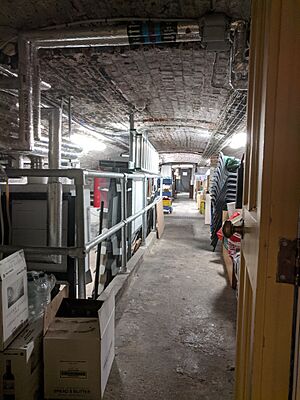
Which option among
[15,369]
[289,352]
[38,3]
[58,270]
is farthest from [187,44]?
[15,369]

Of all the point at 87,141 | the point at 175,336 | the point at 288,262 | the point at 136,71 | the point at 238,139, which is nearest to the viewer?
the point at 288,262

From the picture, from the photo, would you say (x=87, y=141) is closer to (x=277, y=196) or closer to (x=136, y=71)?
(x=136, y=71)

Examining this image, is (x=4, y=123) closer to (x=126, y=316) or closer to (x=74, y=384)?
(x=126, y=316)

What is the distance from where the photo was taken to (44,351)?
54.9 inches

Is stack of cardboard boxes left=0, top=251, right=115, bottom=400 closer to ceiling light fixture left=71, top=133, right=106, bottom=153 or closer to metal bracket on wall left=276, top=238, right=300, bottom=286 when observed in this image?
metal bracket on wall left=276, top=238, right=300, bottom=286

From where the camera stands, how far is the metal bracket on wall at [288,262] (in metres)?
0.55

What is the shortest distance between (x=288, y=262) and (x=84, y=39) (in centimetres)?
183

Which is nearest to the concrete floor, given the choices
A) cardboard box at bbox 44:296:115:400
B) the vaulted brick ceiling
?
cardboard box at bbox 44:296:115:400

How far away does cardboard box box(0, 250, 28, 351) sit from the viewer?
1.29m

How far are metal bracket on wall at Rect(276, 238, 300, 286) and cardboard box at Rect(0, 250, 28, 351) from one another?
1170mm

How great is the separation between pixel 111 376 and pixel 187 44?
212 centimetres

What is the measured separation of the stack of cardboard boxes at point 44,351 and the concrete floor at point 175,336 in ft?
0.67

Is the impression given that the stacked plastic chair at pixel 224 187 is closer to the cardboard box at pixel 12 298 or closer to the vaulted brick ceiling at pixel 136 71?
the vaulted brick ceiling at pixel 136 71

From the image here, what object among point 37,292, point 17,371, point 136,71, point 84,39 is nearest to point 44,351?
point 17,371
